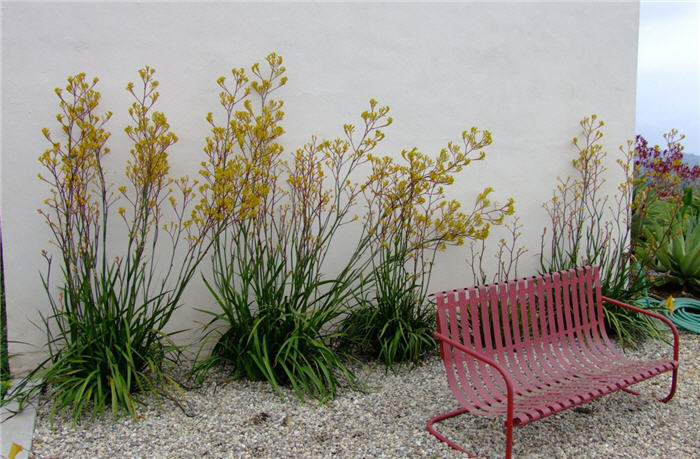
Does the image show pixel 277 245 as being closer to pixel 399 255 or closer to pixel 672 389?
pixel 399 255

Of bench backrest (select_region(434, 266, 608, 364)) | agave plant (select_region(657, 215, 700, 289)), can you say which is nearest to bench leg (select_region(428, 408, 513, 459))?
bench backrest (select_region(434, 266, 608, 364))

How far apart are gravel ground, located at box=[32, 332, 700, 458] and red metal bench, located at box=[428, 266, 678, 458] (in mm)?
160

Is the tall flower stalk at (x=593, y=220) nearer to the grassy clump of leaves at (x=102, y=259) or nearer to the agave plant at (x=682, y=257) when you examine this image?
the agave plant at (x=682, y=257)

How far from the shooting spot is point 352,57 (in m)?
4.24

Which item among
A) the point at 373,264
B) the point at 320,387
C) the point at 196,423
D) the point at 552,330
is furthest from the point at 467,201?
the point at 196,423

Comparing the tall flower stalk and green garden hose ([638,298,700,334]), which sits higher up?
the tall flower stalk

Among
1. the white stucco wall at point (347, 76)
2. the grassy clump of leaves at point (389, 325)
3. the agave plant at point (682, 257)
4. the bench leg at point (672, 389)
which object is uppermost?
the white stucco wall at point (347, 76)

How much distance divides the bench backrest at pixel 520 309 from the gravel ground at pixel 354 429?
1.51ft

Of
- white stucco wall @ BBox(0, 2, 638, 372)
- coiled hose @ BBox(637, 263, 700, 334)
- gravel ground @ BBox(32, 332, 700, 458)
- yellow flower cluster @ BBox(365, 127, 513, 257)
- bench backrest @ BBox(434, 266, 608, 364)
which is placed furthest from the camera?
coiled hose @ BBox(637, 263, 700, 334)

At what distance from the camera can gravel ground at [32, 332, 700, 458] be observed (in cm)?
281

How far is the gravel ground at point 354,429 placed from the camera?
281 centimetres

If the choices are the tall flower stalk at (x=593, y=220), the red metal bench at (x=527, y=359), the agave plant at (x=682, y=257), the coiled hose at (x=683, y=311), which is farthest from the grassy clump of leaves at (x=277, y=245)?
the agave plant at (x=682, y=257)

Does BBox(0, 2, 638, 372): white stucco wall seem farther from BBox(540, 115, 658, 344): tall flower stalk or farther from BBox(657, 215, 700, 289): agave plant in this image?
BBox(657, 215, 700, 289): agave plant

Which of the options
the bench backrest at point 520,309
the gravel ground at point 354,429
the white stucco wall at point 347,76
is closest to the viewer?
the gravel ground at point 354,429
